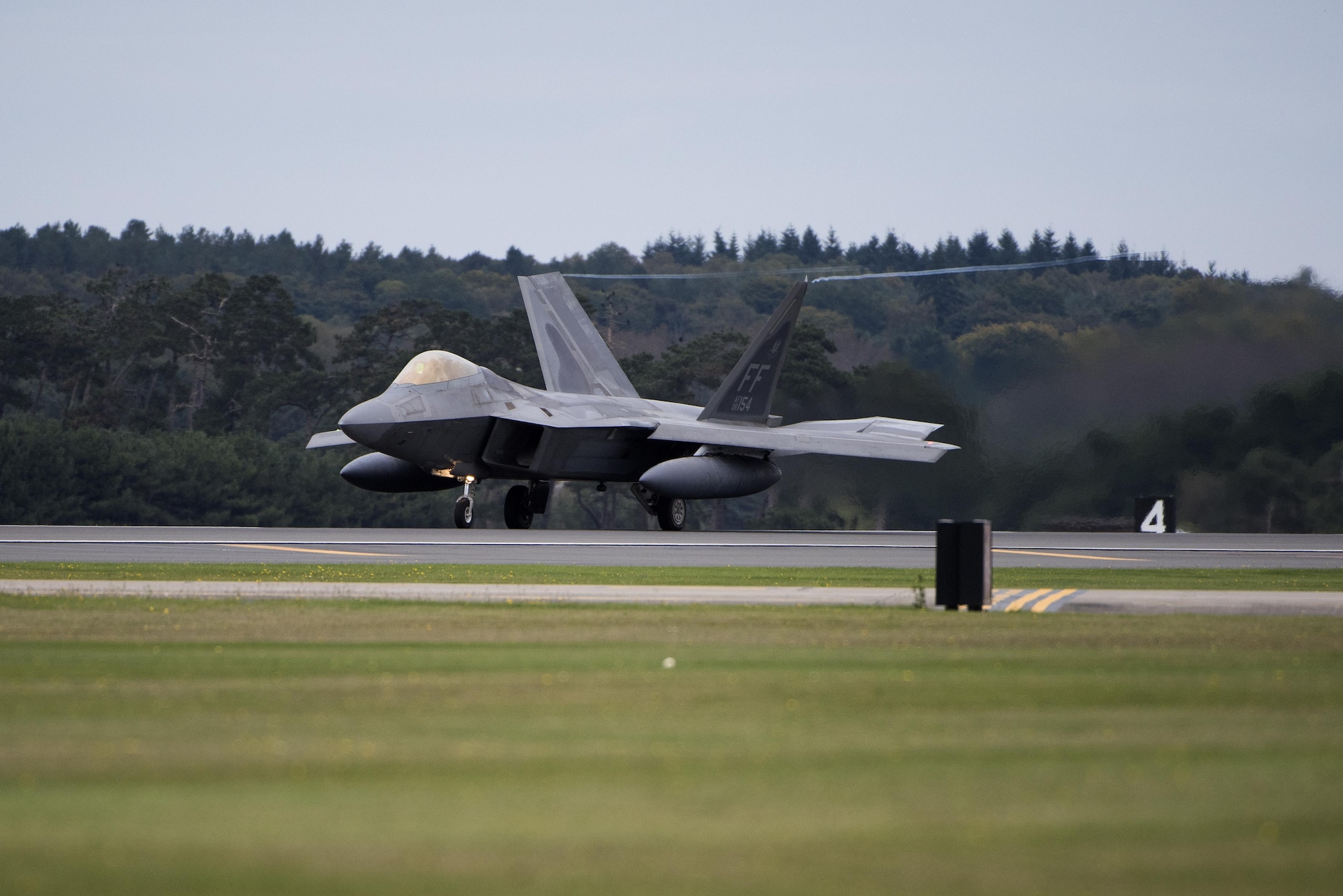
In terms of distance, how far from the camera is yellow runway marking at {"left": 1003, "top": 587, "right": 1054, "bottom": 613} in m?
14.7

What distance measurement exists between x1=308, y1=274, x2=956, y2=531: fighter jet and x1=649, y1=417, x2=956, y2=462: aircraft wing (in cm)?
4

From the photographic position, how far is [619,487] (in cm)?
7238

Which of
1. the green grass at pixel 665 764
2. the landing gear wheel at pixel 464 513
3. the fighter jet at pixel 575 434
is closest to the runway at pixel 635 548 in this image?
the landing gear wheel at pixel 464 513

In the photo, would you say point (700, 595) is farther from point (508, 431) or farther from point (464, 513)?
point (508, 431)

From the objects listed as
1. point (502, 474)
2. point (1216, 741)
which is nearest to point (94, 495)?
point (502, 474)

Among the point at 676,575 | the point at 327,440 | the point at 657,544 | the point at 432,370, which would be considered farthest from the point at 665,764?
the point at 327,440

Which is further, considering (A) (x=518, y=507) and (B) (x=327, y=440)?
(B) (x=327, y=440)

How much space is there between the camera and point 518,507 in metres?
35.8

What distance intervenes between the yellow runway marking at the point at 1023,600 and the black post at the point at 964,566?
28 cm

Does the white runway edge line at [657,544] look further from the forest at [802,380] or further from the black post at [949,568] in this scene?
the black post at [949,568]

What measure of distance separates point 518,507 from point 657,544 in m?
8.13

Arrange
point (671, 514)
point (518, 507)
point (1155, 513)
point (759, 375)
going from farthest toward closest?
point (759, 375), point (1155, 513), point (671, 514), point (518, 507)

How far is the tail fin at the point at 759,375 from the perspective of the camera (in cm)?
3841

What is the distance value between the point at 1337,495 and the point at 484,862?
36.2 meters
